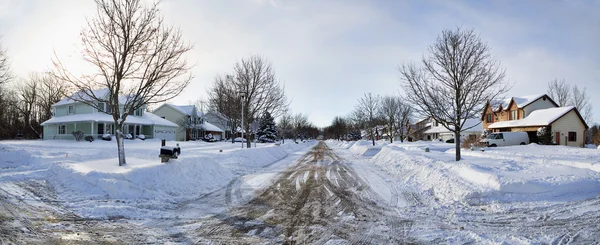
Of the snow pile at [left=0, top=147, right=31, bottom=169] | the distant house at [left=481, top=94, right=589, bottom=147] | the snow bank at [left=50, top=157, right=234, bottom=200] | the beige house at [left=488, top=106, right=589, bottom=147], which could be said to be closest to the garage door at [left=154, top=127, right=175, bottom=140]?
the snow pile at [left=0, top=147, right=31, bottom=169]

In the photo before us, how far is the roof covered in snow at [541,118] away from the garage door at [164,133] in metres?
44.1

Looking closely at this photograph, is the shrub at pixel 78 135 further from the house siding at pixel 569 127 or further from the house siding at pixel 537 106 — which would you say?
the house siding at pixel 537 106

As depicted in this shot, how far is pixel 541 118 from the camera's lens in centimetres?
3356

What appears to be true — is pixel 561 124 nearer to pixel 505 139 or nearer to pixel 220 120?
pixel 505 139

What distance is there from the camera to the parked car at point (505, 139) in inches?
1195

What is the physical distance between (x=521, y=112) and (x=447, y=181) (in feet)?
118

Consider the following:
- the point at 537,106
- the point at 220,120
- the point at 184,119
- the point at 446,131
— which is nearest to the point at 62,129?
the point at 220,120

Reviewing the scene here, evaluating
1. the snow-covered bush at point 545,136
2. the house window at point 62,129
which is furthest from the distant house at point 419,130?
the house window at point 62,129

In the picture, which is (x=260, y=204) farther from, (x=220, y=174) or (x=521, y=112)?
(x=521, y=112)

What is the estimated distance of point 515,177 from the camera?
27.1 ft

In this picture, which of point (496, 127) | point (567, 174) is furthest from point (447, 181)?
point (496, 127)

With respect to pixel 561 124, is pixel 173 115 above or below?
above

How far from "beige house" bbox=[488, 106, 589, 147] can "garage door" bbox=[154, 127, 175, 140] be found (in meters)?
44.5

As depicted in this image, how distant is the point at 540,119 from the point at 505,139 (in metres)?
6.50
